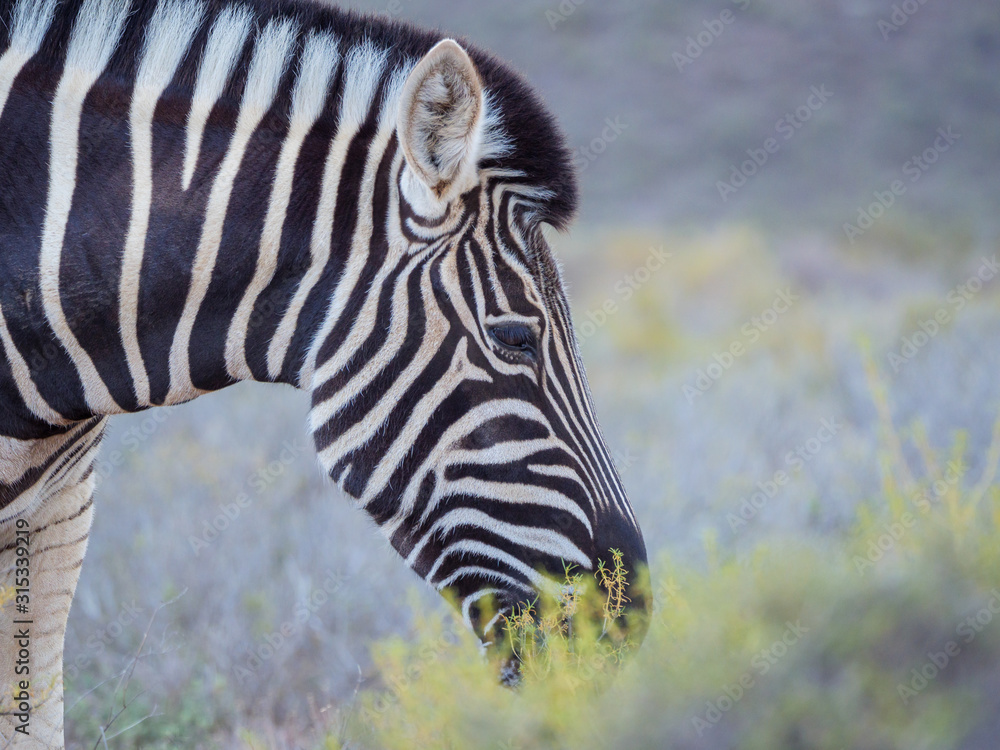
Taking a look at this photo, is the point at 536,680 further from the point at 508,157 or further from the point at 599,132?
the point at 599,132

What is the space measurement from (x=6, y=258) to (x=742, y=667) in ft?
7.04

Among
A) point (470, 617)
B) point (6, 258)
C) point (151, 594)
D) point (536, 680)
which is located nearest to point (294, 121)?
point (6, 258)

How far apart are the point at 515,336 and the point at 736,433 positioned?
5801mm

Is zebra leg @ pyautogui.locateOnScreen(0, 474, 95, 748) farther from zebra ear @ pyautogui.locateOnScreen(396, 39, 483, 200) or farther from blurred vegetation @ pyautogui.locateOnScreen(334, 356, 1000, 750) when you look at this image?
zebra ear @ pyautogui.locateOnScreen(396, 39, 483, 200)

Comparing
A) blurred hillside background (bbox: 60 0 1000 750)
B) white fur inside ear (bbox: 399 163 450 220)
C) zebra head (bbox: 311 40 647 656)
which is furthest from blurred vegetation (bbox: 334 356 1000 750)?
white fur inside ear (bbox: 399 163 450 220)

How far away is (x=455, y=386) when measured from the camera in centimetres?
216

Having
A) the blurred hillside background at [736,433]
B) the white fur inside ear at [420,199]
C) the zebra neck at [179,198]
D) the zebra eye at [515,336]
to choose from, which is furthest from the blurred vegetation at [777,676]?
the white fur inside ear at [420,199]

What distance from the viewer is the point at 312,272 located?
2.21 meters

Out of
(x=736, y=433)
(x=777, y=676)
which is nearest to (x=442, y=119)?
(x=777, y=676)

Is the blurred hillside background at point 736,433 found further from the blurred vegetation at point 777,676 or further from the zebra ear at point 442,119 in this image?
the zebra ear at point 442,119

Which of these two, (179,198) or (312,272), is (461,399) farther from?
(179,198)

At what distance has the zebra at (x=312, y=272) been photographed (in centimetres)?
217

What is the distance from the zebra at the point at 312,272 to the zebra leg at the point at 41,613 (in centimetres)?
A: 53

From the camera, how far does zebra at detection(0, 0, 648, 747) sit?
2172mm
